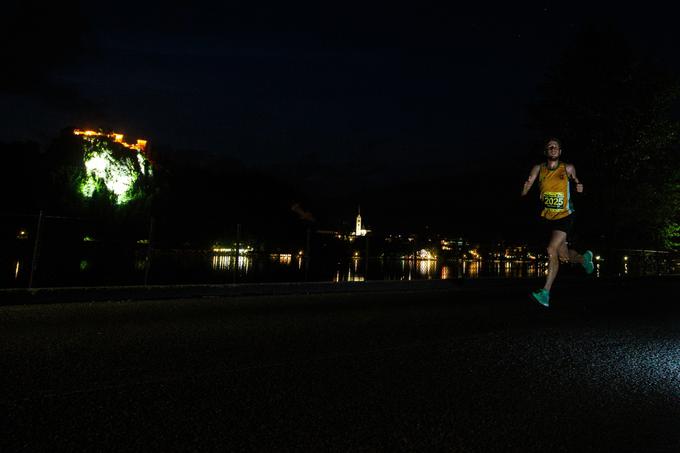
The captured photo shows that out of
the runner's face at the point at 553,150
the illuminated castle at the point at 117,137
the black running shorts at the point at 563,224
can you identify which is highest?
the illuminated castle at the point at 117,137

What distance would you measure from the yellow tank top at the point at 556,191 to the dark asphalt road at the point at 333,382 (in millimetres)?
1620

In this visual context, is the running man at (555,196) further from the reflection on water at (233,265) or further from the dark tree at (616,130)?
the dark tree at (616,130)

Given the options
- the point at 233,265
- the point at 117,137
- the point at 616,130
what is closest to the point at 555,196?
the point at 233,265

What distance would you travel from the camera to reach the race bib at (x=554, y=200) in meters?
7.64

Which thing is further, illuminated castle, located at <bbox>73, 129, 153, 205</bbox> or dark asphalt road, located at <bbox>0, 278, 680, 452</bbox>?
illuminated castle, located at <bbox>73, 129, 153, 205</bbox>

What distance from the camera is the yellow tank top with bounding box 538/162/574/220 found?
7.60 meters

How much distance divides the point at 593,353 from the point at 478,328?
1.52 metres

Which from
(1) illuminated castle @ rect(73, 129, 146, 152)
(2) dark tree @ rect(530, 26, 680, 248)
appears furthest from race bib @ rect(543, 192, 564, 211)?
(1) illuminated castle @ rect(73, 129, 146, 152)

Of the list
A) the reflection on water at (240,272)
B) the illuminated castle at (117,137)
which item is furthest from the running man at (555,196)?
the illuminated castle at (117,137)

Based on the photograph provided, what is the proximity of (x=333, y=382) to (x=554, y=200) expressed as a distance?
5.37m

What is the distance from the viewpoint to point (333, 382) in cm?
371

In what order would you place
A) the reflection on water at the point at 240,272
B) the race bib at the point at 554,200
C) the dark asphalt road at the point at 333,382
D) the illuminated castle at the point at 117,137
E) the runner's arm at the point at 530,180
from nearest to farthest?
1. the dark asphalt road at the point at 333,382
2. the runner's arm at the point at 530,180
3. the race bib at the point at 554,200
4. the reflection on water at the point at 240,272
5. the illuminated castle at the point at 117,137

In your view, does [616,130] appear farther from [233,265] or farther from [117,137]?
[117,137]

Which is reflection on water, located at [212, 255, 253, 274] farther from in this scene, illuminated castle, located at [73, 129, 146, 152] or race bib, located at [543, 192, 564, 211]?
illuminated castle, located at [73, 129, 146, 152]
